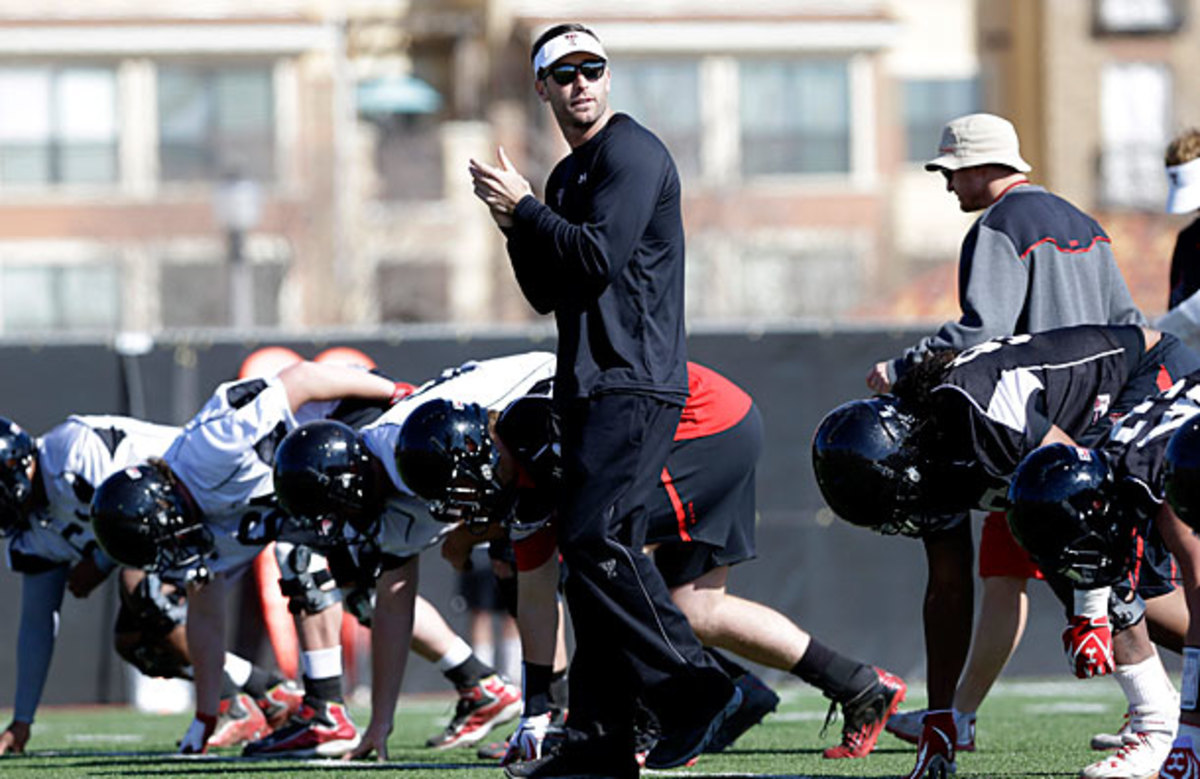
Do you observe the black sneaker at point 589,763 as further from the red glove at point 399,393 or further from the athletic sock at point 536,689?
the red glove at point 399,393

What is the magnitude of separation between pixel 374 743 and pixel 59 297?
25.7 meters

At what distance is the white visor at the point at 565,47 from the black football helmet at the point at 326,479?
1.79 metres

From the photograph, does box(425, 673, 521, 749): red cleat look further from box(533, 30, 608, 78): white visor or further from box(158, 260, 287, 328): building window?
box(158, 260, 287, 328): building window

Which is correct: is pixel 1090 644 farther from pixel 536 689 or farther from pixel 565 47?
pixel 565 47

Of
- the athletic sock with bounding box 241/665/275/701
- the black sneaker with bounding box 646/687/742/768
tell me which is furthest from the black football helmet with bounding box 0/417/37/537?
the black sneaker with bounding box 646/687/742/768

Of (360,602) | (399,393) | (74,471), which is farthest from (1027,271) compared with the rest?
(74,471)

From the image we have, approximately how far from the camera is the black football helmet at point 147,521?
7.38m

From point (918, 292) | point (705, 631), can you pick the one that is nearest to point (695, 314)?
point (918, 292)

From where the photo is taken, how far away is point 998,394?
18.4 ft

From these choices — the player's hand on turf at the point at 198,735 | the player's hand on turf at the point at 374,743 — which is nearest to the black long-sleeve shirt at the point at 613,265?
the player's hand on turf at the point at 374,743

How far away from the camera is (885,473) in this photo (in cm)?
572

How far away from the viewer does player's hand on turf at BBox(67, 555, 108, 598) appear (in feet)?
28.2

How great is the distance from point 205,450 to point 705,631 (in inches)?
75.3

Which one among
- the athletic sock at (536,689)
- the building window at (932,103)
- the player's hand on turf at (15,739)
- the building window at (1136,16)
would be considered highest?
the building window at (1136,16)
